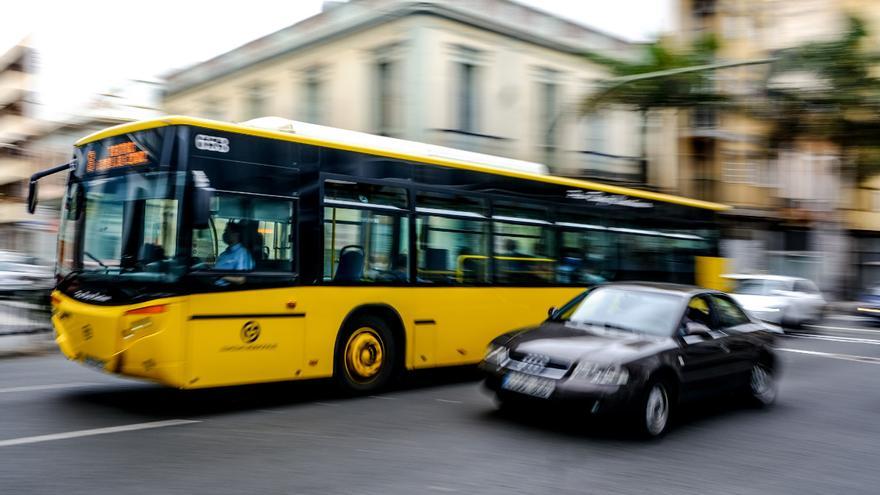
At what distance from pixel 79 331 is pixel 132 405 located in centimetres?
95

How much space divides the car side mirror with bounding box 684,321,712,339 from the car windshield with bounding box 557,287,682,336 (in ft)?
0.47

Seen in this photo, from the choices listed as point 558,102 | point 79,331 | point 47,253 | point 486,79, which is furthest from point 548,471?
point 47,253

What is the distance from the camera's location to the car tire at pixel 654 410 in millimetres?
7555

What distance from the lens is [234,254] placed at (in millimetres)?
8117

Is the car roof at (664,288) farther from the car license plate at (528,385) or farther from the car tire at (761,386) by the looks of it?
the car license plate at (528,385)

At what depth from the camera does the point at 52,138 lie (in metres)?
56.7

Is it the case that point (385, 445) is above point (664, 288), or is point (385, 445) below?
below

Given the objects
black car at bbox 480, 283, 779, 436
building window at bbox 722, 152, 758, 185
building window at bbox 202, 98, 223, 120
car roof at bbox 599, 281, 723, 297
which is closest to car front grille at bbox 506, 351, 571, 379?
black car at bbox 480, 283, 779, 436

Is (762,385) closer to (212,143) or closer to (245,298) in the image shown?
(245,298)

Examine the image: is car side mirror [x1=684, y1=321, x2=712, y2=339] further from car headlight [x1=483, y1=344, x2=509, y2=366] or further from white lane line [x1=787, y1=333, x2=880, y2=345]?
white lane line [x1=787, y1=333, x2=880, y2=345]

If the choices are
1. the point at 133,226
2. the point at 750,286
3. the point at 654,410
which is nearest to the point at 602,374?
the point at 654,410

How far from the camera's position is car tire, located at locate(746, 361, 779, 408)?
9492 millimetres

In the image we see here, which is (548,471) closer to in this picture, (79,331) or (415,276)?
(415,276)

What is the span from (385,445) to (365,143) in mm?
4062
